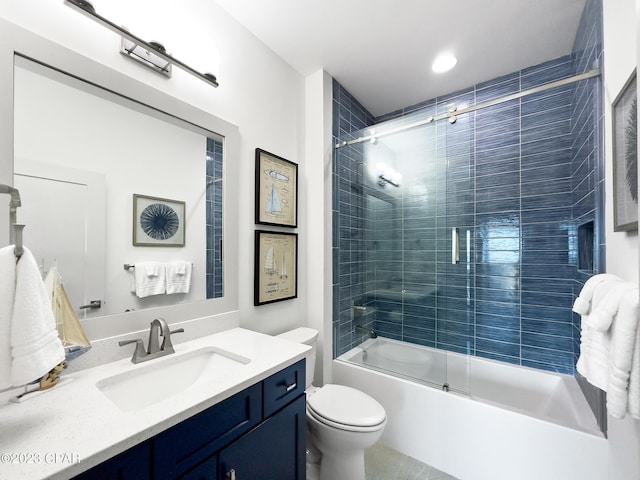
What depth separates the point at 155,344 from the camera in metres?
1.15

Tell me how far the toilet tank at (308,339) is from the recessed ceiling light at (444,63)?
2095mm

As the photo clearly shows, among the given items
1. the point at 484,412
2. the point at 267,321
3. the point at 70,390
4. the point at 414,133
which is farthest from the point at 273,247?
the point at 484,412

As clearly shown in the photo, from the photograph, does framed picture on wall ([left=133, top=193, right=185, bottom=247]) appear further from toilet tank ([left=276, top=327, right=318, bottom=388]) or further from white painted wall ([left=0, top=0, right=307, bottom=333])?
toilet tank ([left=276, top=327, right=318, bottom=388])

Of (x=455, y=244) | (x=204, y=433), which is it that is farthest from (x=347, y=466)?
(x=455, y=244)

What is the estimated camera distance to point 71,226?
103cm

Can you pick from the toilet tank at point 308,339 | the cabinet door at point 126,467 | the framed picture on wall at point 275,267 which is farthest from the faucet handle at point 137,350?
the toilet tank at point 308,339

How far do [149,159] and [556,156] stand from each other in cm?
259

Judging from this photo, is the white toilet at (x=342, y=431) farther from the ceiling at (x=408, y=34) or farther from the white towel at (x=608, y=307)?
the ceiling at (x=408, y=34)

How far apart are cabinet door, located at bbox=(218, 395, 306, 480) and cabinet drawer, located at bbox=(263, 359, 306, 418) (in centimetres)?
3

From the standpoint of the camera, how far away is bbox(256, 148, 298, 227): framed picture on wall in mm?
1749

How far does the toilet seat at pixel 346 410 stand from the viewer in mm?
1375

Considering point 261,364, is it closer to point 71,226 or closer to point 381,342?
point 71,226

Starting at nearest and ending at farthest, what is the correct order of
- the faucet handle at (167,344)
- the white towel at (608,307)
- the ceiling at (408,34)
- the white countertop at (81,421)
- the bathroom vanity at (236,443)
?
the white countertop at (81,421) < the bathroom vanity at (236,443) < the white towel at (608,307) < the faucet handle at (167,344) < the ceiling at (408,34)

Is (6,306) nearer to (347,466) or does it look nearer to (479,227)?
(347,466)
